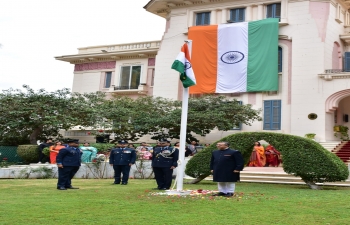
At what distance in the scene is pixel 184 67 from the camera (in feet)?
39.1

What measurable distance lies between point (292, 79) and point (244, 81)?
2.97 metres

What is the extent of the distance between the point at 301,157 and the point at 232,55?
16.2 meters

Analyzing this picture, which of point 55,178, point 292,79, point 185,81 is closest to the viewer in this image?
point 185,81

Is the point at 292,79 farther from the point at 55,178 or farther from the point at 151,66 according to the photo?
the point at 55,178

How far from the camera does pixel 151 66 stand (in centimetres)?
3441

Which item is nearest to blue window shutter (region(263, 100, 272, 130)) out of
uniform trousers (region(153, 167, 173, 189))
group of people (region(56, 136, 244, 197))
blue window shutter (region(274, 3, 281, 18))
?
blue window shutter (region(274, 3, 281, 18))

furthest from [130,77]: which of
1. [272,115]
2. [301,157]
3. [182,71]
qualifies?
[182,71]

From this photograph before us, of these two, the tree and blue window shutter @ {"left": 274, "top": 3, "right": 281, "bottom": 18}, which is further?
blue window shutter @ {"left": 274, "top": 3, "right": 281, "bottom": 18}

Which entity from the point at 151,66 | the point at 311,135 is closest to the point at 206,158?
the point at 311,135

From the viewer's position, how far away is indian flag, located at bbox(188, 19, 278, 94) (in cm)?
2842

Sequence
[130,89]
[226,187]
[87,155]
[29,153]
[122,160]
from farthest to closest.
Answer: [130,89] → [29,153] → [87,155] → [122,160] → [226,187]

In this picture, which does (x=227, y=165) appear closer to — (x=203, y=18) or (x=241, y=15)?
(x=241, y=15)

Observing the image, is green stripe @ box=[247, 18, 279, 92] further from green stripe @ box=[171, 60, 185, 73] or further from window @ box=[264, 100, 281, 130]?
green stripe @ box=[171, 60, 185, 73]

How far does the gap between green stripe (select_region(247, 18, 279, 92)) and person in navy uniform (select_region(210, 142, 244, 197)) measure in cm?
1776
